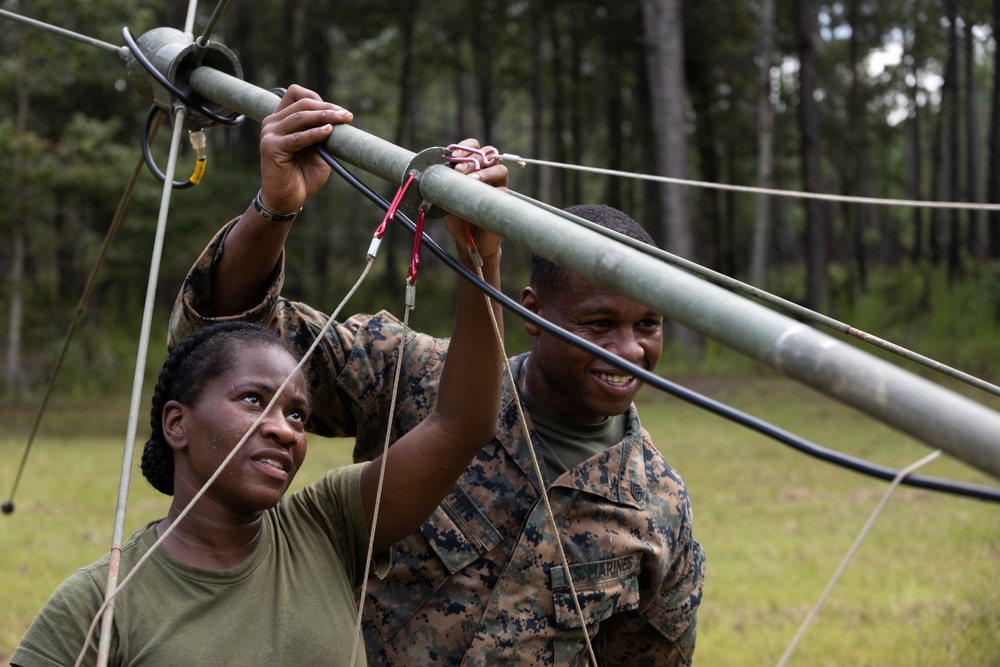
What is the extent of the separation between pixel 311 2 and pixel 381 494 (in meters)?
23.7

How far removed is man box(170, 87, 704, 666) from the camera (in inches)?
93.9

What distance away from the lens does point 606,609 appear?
2.47 metres

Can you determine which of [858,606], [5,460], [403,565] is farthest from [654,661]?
[5,460]

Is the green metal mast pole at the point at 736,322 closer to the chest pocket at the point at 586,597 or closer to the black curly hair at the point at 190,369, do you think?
the black curly hair at the point at 190,369

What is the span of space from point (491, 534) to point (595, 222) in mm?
768

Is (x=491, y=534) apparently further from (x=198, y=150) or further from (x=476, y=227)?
(x=198, y=150)

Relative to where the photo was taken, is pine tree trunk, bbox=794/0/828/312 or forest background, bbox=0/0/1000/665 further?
pine tree trunk, bbox=794/0/828/312

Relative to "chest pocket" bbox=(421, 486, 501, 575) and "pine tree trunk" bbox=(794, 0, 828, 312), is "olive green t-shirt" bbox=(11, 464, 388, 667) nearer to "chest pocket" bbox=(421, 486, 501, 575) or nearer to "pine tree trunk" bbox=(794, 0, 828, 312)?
"chest pocket" bbox=(421, 486, 501, 575)

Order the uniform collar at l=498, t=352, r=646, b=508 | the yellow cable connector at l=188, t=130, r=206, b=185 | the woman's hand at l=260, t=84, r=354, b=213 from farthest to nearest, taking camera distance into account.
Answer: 1. the uniform collar at l=498, t=352, r=646, b=508
2. the yellow cable connector at l=188, t=130, r=206, b=185
3. the woman's hand at l=260, t=84, r=354, b=213

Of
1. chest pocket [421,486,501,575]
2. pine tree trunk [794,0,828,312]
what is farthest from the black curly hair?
pine tree trunk [794,0,828,312]

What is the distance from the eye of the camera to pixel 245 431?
1.96 m

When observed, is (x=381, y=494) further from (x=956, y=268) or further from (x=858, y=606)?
(x=956, y=268)

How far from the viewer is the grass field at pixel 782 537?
5523 mm

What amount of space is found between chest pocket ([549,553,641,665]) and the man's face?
341mm
